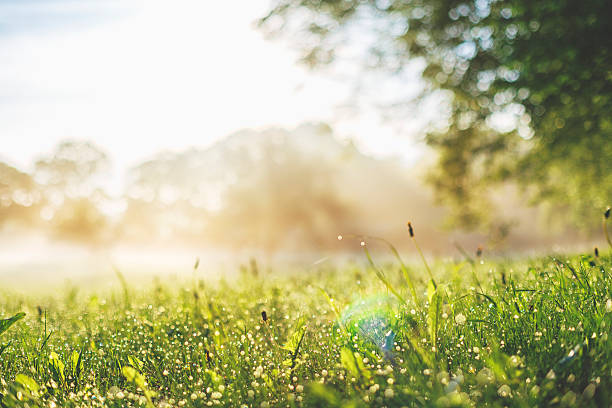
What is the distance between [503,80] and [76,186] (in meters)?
44.5

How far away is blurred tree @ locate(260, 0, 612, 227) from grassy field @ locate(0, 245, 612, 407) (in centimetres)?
639

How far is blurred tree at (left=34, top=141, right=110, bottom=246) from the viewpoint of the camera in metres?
40.8

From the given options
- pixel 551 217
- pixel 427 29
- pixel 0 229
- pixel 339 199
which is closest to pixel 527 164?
pixel 427 29

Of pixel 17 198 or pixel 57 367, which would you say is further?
pixel 17 198

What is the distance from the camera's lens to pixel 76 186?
42375 millimetres

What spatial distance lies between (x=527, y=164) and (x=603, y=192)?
240 cm

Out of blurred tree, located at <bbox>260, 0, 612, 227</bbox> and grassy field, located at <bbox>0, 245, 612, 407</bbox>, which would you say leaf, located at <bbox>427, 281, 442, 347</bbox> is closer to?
grassy field, located at <bbox>0, 245, 612, 407</bbox>

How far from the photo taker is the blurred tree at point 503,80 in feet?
25.1

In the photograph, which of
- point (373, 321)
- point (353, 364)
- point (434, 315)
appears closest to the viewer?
point (353, 364)

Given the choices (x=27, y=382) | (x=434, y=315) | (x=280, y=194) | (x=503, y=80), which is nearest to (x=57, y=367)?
(x=27, y=382)

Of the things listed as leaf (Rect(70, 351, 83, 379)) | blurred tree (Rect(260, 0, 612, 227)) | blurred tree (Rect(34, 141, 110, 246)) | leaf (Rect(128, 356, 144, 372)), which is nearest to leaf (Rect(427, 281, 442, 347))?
leaf (Rect(128, 356, 144, 372))

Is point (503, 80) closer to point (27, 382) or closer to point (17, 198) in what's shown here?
point (27, 382)

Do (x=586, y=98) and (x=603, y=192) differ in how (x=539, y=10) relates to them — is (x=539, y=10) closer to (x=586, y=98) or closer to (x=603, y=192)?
(x=586, y=98)

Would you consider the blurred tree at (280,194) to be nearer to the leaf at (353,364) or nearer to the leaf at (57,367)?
the leaf at (57,367)
